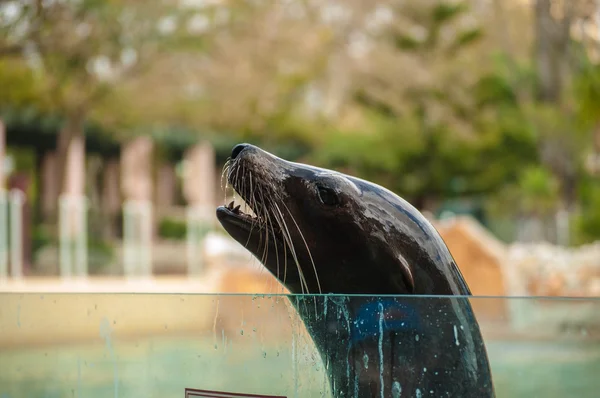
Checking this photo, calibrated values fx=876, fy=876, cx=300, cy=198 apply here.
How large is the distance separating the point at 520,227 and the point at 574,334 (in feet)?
57.9

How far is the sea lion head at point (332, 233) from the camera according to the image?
1.98 meters

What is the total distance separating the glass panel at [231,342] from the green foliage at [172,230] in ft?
63.6

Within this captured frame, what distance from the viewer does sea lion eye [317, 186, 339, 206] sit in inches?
79.6

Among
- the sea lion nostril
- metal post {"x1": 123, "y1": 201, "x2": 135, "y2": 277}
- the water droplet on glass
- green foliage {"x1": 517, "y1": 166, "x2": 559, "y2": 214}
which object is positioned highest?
green foliage {"x1": 517, "y1": 166, "x2": 559, "y2": 214}

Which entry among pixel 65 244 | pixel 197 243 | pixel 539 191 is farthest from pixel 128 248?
pixel 539 191

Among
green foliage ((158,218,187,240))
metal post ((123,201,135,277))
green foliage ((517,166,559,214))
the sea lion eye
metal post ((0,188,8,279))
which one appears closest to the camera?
the sea lion eye

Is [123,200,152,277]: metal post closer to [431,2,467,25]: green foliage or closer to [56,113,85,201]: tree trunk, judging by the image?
[56,113,85,201]: tree trunk

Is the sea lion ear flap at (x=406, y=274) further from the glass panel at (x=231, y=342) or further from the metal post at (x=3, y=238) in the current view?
the metal post at (x=3, y=238)

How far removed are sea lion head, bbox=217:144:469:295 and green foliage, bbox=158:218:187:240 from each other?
1948 centimetres

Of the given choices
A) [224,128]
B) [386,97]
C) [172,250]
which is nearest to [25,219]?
[172,250]

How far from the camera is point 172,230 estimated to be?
2150 centimetres

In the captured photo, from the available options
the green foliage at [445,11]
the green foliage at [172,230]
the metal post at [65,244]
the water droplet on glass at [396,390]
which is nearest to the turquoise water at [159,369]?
the water droplet on glass at [396,390]

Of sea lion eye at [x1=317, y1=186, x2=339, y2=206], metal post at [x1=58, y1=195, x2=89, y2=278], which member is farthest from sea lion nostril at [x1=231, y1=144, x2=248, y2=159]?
metal post at [x1=58, y1=195, x2=89, y2=278]

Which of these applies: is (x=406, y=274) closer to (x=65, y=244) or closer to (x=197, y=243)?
(x=65, y=244)
